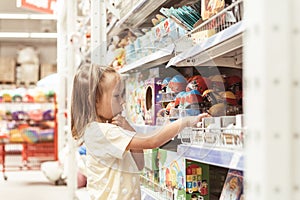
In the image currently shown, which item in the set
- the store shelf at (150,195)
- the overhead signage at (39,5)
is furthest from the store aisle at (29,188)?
the store shelf at (150,195)

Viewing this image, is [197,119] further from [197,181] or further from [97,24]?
[97,24]

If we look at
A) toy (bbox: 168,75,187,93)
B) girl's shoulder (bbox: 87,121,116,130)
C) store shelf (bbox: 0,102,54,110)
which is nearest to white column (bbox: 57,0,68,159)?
store shelf (bbox: 0,102,54,110)

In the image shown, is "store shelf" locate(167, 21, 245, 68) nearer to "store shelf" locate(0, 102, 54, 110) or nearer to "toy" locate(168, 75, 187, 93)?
"toy" locate(168, 75, 187, 93)

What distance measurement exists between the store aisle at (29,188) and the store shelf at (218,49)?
344cm

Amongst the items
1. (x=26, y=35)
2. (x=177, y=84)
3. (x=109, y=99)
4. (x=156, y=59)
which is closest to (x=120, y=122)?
(x=109, y=99)

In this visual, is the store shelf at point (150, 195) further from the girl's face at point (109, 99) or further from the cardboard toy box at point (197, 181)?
the girl's face at point (109, 99)

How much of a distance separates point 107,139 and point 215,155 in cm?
48

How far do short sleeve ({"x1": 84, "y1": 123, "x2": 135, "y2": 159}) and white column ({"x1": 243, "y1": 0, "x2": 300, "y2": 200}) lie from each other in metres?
0.98

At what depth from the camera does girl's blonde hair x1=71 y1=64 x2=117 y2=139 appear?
6.03 ft

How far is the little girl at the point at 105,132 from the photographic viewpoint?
1.78 m

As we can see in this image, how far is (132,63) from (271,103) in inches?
74.9

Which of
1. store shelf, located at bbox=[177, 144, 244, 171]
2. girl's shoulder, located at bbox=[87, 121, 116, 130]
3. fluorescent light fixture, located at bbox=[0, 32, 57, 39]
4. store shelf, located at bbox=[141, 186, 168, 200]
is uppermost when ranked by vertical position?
fluorescent light fixture, located at bbox=[0, 32, 57, 39]

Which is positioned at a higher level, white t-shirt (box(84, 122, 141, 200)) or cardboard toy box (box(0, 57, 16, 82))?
cardboard toy box (box(0, 57, 16, 82))

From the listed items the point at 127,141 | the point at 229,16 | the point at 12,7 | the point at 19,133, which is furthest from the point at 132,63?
the point at 12,7
